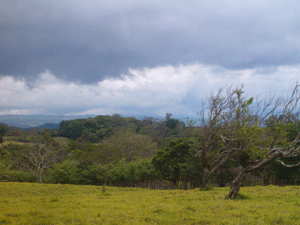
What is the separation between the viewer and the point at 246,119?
1421cm

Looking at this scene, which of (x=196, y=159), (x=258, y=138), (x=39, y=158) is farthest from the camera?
(x=39, y=158)

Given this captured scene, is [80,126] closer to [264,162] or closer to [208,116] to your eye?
[208,116]

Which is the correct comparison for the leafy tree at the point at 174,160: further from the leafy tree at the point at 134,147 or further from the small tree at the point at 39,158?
the small tree at the point at 39,158

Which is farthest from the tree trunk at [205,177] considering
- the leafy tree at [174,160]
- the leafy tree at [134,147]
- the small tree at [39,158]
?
the small tree at [39,158]

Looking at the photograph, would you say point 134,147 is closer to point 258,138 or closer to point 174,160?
point 174,160

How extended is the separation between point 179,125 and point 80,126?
42.7m

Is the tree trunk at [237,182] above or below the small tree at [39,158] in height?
above

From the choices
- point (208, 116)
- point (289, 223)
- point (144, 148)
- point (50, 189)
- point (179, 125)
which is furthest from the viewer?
point (179, 125)

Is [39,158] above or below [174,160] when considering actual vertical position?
below

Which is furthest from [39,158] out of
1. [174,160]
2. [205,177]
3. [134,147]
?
[205,177]

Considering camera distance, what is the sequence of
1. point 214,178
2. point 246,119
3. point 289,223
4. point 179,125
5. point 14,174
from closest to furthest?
1. point 289,223
2. point 246,119
3. point 214,178
4. point 14,174
5. point 179,125

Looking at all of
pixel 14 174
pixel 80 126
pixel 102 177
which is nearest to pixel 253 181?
pixel 102 177

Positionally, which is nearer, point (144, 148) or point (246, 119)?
point (246, 119)

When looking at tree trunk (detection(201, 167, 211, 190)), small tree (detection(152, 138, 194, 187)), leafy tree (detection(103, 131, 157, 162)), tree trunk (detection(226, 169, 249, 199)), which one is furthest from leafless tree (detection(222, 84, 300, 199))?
leafy tree (detection(103, 131, 157, 162))
